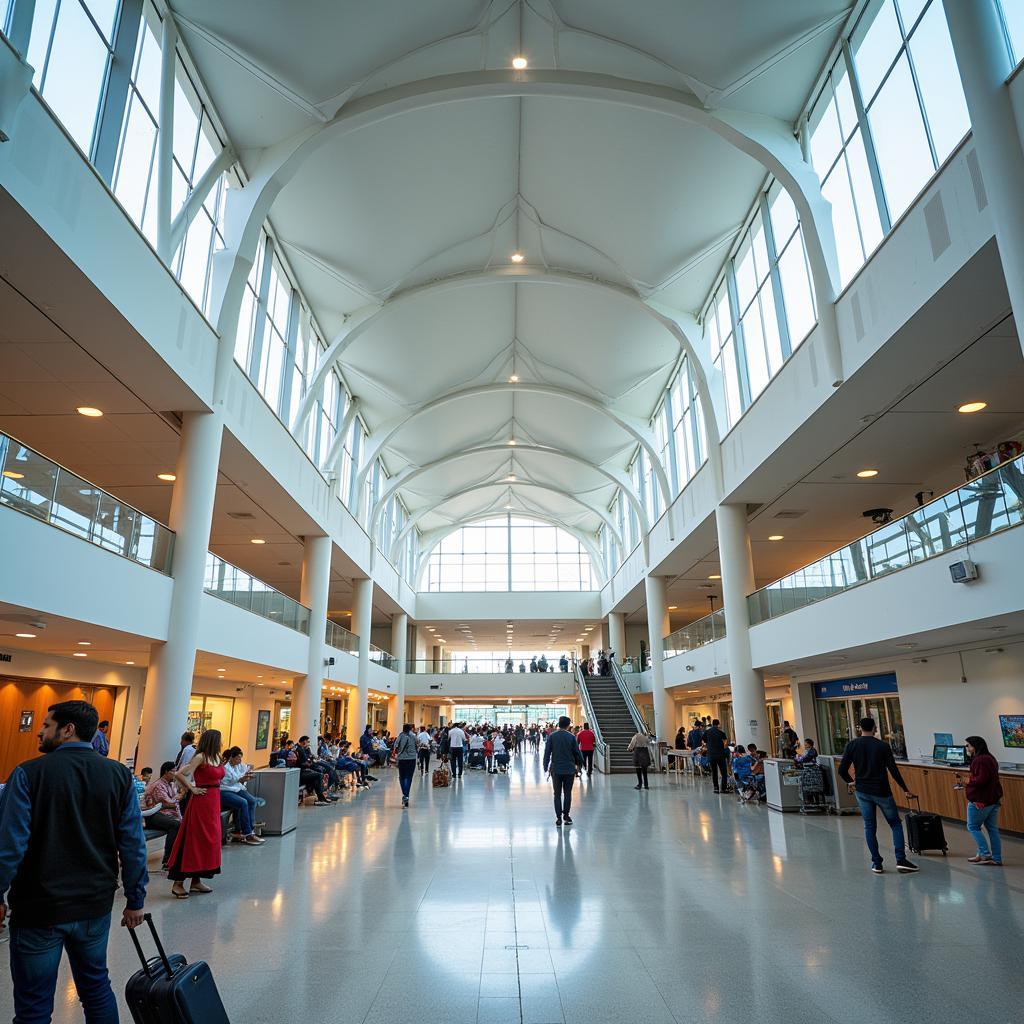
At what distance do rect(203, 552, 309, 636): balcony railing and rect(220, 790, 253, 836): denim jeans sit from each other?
4.10 m

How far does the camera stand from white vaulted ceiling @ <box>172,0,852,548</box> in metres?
12.1

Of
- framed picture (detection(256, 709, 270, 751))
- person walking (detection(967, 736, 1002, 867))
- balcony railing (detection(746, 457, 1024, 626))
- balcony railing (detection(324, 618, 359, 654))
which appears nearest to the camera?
person walking (detection(967, 736, 1002, 867))

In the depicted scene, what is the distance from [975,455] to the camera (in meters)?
13.5

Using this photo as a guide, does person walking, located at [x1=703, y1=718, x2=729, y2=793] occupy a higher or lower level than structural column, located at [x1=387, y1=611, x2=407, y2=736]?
lower

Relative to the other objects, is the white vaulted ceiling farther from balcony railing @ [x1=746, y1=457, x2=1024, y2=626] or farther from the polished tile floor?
the polished tile floor

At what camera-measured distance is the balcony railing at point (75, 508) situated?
8.50 metres

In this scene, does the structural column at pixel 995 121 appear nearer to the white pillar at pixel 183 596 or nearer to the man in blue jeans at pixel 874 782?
the man in blue jeans at pixel 874 782

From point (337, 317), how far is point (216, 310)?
7.69 meters

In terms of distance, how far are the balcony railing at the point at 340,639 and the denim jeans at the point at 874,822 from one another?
16.6m

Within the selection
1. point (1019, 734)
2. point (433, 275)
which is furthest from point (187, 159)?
point (1019, 734)

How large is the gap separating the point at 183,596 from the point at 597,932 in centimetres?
912

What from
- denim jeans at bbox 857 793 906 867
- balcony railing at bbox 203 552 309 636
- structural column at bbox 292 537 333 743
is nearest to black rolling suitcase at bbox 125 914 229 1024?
denim jeans at bbox 857 793 906 867

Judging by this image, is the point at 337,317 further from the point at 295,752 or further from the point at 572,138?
the point at 295,752

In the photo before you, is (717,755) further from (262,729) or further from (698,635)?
(262,729)
